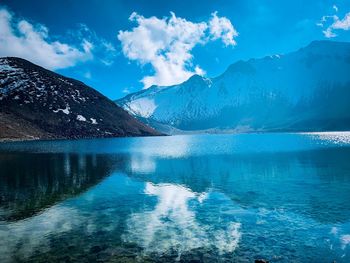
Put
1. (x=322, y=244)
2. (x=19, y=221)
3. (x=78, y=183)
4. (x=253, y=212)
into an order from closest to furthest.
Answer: (x=322, y=244), (x=19, y=221), (x=253, y=212), (x=78, y=183)

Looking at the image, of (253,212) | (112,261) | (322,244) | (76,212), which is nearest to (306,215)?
(253,212)

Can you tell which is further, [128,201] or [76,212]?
[128,201]

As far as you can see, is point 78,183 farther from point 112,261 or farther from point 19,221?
point 112,261

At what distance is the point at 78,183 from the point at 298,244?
40.3 meters

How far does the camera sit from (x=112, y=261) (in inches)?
909

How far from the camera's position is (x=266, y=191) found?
47.8m

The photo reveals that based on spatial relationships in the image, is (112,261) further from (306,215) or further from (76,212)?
(306,215)

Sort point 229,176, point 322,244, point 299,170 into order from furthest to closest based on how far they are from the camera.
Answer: point 299,170, point 229,176, point 322,244

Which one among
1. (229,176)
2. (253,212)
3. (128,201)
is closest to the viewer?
(253,212)

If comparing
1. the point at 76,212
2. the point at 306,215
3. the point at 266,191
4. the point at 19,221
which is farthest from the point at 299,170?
the point at 19,221

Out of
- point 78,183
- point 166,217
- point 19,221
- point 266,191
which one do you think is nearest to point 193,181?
point 266,191

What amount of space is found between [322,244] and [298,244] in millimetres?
1821

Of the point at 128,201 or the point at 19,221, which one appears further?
the point at 128,201

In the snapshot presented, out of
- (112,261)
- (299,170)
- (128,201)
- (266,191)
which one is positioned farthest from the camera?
(299,170)
